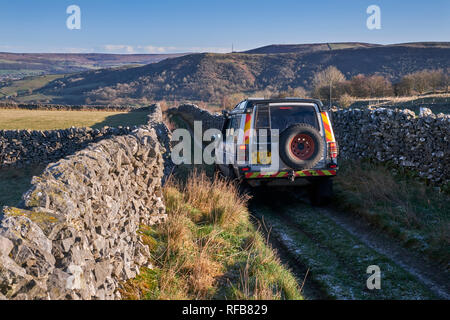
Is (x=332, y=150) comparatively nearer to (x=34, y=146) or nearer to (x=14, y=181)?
(x=14, y=181)

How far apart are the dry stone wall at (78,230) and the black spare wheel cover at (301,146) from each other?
3039 mm

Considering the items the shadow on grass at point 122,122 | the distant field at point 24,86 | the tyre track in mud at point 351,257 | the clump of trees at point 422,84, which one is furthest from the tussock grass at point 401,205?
the distant field at point 24,86

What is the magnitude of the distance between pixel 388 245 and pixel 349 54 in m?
124

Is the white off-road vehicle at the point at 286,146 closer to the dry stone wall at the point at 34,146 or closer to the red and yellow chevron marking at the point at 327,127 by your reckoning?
the red and yellow chevron marking at the point at 327,127

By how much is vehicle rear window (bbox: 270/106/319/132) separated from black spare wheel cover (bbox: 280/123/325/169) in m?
0.58

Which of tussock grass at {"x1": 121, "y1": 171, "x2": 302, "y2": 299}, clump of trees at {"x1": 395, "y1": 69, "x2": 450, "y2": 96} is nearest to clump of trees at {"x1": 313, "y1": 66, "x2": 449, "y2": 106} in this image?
clump of trees at {"x1": 395, "y1": 69, "x2": 450, "y2": 96}

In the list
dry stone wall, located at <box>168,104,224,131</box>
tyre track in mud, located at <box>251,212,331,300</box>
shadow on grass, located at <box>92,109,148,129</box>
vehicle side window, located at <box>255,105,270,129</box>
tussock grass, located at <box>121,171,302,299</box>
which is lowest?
tyre track in mud, located at <box>251,212,331,300</box>

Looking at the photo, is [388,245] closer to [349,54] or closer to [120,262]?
[120,262]

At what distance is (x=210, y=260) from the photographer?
5.30 meters

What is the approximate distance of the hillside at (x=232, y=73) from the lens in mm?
98812

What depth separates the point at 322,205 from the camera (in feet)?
28.7

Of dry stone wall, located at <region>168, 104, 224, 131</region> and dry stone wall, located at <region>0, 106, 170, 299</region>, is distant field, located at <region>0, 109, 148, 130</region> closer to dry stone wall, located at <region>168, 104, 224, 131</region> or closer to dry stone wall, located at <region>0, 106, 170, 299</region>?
dry stone wall, located at <region>168, 104, 224, 131</region>

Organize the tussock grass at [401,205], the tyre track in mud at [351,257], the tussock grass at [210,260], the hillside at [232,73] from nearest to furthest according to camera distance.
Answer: the tussock grass at [210,260], the tyre track in mud at [351,257], the tussock grass at [401,205], the hillside at [232,73]

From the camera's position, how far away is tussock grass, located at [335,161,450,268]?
6.02m
